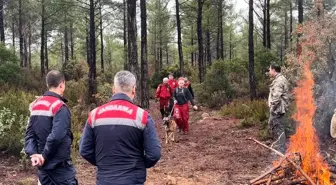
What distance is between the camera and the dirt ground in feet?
24.6

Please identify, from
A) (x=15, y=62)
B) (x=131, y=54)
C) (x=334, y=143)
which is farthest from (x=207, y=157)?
(x=15, y=62)

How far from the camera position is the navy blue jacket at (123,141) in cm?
349

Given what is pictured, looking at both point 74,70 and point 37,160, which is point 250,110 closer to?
point 37,160

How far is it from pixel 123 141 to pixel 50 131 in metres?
1.32

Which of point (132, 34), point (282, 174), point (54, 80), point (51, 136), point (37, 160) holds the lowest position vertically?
point (282, 174)

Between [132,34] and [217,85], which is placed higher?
[132,34]

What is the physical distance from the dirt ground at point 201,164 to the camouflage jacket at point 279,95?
47.7 inches

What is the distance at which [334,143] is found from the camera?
926 centimetres

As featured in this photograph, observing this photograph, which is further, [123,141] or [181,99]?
[181,99]

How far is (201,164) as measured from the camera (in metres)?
8.79

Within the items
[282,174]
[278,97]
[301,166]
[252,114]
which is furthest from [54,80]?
[252,114]

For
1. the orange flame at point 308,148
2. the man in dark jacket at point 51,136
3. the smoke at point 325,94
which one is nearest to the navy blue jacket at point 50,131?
the man in dark jacket at point 51,136

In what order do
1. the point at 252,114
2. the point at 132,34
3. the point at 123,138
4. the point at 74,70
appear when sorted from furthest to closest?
the point at 74,70 → the point at 132,34 → the point at 252,114 → the point at 123,138

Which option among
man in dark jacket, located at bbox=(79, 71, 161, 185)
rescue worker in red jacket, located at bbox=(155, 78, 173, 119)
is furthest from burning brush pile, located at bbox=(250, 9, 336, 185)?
rescue worker in red jacket, located at bbox=(155, 78, 173, 119)
